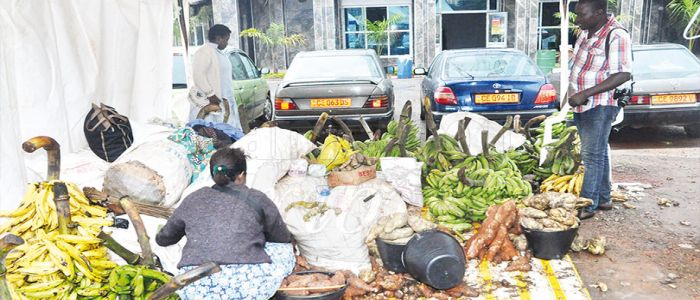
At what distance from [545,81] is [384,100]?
2.36m

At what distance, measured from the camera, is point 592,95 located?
4.88 metres

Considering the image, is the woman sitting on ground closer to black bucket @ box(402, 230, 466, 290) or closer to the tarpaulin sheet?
black bucket @ box(402, 230, 466, 290)

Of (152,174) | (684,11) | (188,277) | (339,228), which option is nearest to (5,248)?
(188,277)

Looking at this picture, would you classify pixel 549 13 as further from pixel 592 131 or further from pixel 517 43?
pixel 592 131

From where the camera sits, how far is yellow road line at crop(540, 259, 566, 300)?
3.84m

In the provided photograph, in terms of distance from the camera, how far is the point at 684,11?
61.7 ft

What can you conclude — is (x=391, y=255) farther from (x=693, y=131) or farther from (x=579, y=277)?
(x=693, y=131)

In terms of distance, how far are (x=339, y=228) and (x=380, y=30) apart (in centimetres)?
1824

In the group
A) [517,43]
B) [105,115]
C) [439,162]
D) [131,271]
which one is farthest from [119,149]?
[517,43]

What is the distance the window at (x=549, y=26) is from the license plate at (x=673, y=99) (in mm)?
14290

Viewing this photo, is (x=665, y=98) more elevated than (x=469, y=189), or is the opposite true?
(x=665, y=98)

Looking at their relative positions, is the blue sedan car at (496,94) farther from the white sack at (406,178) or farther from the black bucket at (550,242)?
the black bucket at (550,242)

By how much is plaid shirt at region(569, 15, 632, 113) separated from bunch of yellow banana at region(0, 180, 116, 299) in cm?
422

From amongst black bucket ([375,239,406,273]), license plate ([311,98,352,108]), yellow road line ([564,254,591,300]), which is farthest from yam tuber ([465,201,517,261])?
license plate ([311,98,352,108])
